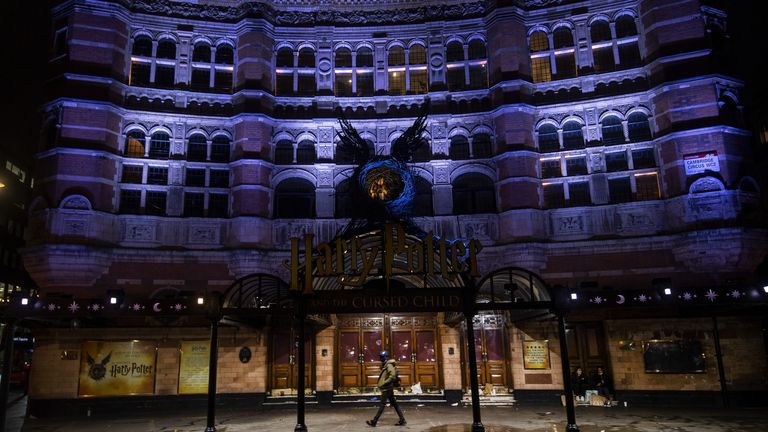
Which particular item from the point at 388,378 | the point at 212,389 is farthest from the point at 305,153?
the point at 212,389

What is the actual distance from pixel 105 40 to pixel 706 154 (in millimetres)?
27274

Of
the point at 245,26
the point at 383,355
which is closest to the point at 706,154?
the point at 383,355

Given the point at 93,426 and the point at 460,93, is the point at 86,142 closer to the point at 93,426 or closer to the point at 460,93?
the point at 93,426

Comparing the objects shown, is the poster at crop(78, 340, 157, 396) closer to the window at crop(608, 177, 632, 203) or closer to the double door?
the double door

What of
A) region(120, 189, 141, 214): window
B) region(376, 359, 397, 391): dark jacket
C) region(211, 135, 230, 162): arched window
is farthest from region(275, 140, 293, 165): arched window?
region(376, 359, 397, 391): dark jacket

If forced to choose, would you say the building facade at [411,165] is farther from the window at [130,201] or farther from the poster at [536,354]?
the poster at [536,354]

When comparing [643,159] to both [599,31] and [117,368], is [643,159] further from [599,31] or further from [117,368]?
[117,368]

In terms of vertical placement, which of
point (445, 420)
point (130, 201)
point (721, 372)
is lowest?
point (445, 420)

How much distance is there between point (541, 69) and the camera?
26.3 m

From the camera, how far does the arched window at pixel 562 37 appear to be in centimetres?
2623

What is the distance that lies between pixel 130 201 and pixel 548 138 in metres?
20.0

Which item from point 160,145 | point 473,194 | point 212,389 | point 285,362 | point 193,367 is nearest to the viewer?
point 212,389

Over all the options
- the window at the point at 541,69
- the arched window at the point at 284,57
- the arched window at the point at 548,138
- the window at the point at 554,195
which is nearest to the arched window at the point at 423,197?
the window at the point at 554,195

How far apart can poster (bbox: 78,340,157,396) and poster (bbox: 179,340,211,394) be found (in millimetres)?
1198
